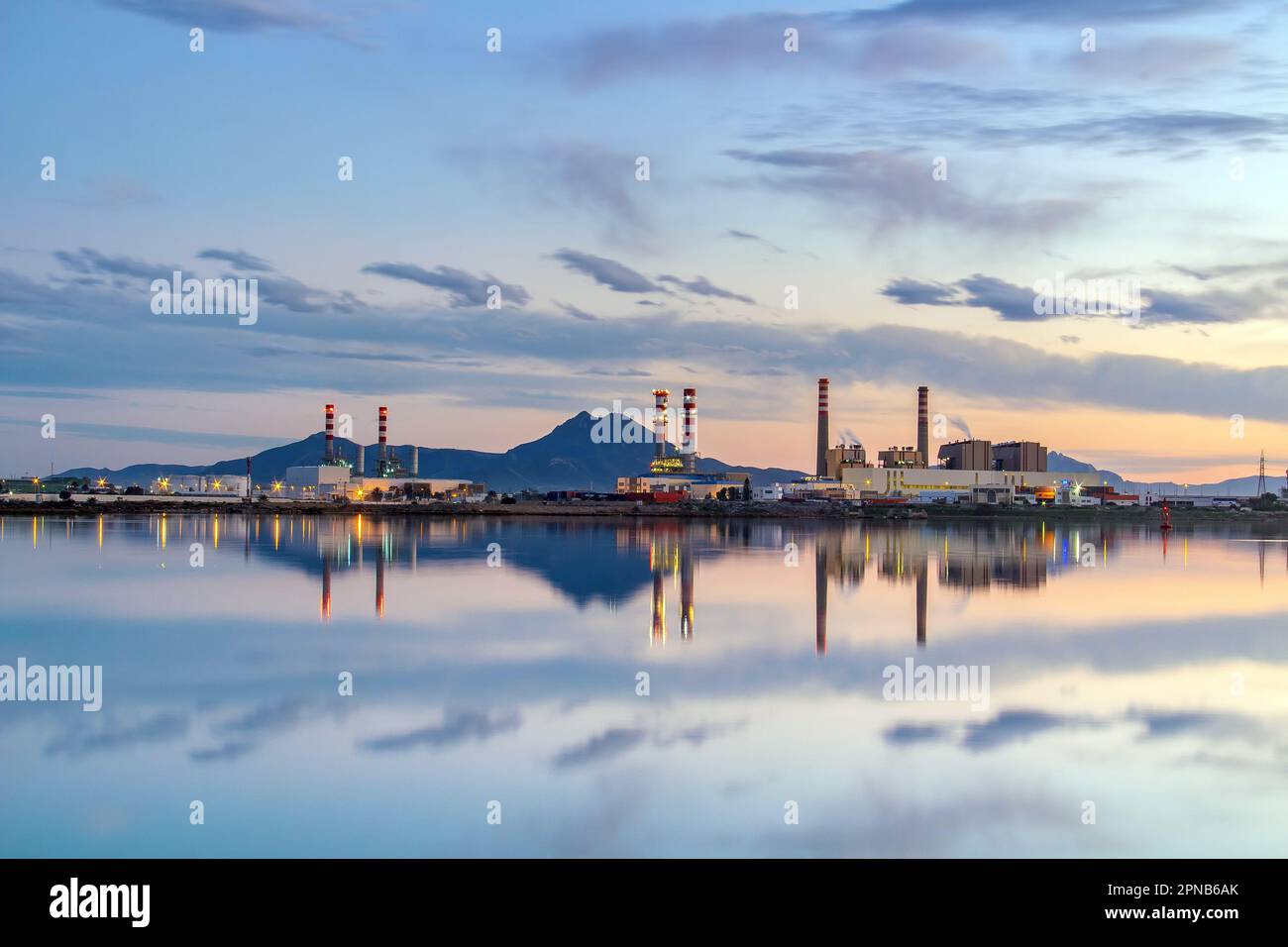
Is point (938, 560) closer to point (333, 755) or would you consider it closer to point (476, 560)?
point (476, 560)

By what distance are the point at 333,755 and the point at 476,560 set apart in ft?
77.1

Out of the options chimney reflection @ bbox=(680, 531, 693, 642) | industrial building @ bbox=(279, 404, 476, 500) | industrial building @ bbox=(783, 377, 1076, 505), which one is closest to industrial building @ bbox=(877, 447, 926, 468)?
industrial building @ bbox=(783, 377, 1076, 505)

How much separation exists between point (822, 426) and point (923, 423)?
42.7 ft

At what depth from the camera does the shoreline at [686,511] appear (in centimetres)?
8675

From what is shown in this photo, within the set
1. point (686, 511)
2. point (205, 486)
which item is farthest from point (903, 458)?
point (205, 486)

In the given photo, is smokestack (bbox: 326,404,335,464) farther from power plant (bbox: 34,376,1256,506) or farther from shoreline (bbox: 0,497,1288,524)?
shoreline (bbox: 0,497,1288,524)

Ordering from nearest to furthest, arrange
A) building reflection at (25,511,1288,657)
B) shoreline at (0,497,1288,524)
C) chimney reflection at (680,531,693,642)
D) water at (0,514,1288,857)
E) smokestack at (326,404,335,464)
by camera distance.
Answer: water at (0,514,1288,857)
chimney reflection at (680,531,693,642)
building reflection at (25,511,1288,657)
shoreline at (0,497,1288,524)
smokestack at (326,404,335,464)

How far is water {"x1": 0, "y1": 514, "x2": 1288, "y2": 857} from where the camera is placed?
7219 mm

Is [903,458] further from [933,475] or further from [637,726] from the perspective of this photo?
[637,726]

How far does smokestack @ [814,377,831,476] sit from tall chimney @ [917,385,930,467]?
11.8 metres

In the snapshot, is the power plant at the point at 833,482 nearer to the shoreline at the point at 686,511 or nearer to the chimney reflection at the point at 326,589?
the shoreline at the point at 686,511
